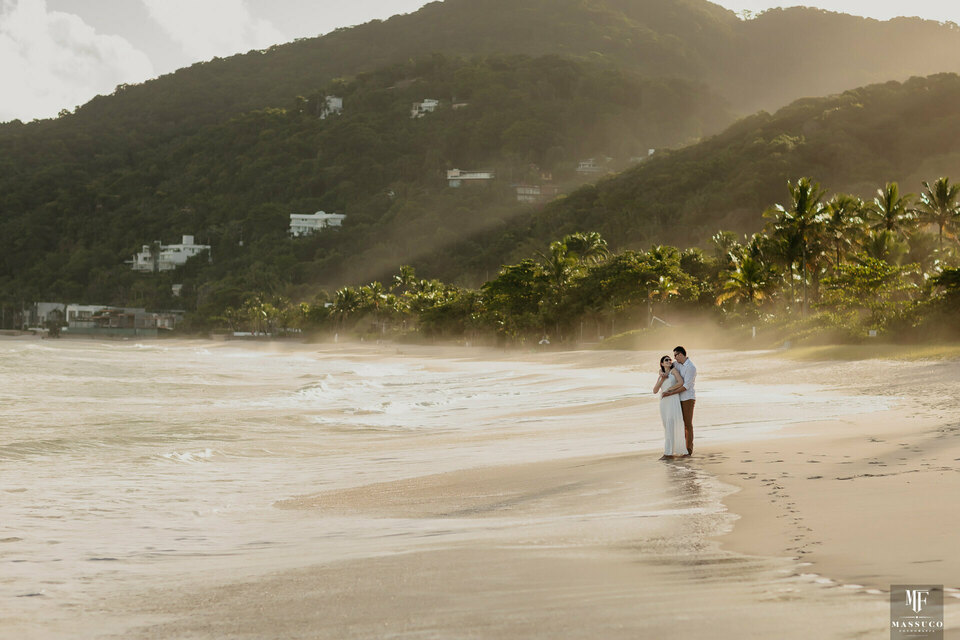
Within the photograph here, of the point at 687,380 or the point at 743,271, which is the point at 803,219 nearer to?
the point at 743,271

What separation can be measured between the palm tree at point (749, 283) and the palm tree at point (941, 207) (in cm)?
1121

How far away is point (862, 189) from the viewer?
103 metres

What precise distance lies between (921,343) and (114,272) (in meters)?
190

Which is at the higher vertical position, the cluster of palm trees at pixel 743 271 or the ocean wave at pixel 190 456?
the cluster of palm trees at pixel 743 271

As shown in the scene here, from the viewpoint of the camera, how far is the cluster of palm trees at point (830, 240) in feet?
152

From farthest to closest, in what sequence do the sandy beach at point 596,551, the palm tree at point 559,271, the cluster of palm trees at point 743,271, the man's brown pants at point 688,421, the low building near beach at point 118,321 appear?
1. the low building near beach at point 118,321
2. the palm tree at point 559,271
3. the cluster of palm trees at point 743,271
4. the man's brown pants at point 688,421
5. the sandy beach at point 596,551

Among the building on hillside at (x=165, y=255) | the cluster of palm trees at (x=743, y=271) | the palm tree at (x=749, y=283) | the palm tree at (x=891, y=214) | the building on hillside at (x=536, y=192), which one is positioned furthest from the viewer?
the building on hillside at (x=165, y=255)

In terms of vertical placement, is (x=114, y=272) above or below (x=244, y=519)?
above

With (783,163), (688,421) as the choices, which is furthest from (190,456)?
(783,163)

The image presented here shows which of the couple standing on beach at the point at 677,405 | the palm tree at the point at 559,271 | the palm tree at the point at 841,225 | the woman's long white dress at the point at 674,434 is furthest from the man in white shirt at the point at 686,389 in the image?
the palm tree at the point at 559,271

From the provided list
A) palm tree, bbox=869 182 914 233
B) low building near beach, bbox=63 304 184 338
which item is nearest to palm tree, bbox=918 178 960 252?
palm tree, bbox=869 182 914 233

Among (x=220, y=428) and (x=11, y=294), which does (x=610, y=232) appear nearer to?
(x=220, y=428)

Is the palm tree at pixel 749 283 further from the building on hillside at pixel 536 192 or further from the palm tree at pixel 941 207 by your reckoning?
the building on hillside at pixel 536 192

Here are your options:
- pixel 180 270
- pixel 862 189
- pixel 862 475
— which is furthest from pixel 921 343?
pixel 180 270
